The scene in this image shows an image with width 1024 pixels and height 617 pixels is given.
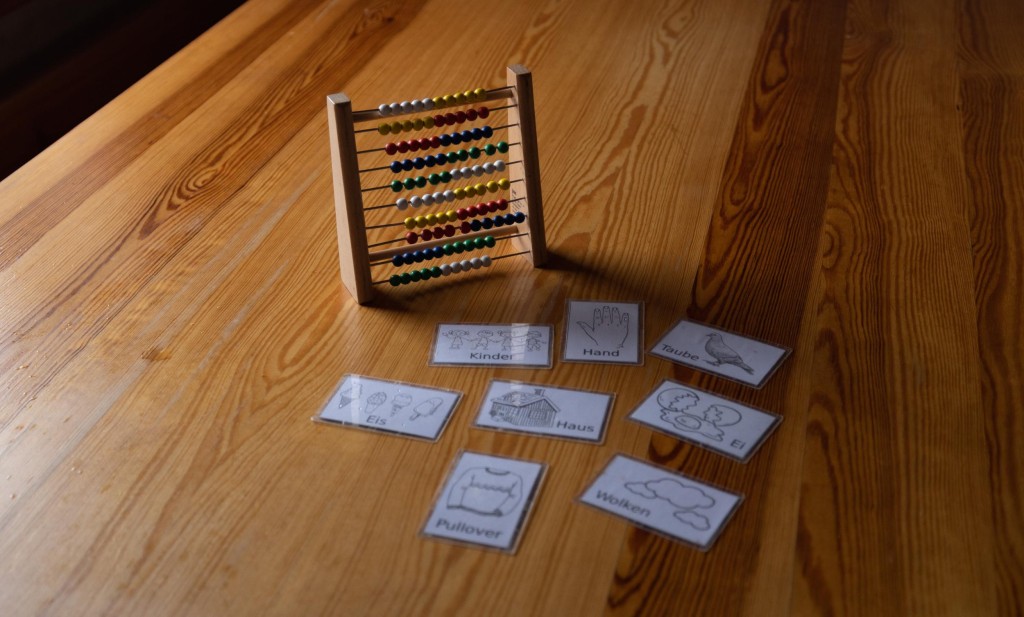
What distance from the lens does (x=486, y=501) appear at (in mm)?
1096

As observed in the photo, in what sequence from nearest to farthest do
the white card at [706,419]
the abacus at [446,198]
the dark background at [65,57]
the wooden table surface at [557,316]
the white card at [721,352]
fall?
1. the wooden table surface at [557,316]
2. the white card at [706,419]
3. the white card at [721,352]
4. the abacus at [446,198]
5. the dark background at [65,57]

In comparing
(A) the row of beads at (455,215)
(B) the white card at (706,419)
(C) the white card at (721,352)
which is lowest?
(B) the white card at (706,419)

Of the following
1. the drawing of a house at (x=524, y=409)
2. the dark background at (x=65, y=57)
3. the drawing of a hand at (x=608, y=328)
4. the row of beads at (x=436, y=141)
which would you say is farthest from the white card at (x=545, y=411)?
the dark background at (x=65, y=57)

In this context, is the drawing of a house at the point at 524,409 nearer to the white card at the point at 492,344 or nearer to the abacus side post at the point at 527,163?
the white card at the point at 492,344

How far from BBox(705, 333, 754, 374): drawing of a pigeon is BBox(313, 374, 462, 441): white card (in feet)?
1.10

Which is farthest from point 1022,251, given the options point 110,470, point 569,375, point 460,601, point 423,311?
point 110,470

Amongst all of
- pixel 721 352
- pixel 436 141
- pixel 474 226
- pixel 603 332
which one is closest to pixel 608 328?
pixel 603 332

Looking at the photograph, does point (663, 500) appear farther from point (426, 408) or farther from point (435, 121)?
point (435, 121)

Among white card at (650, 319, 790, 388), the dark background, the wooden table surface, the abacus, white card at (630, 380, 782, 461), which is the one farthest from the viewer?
the dark background

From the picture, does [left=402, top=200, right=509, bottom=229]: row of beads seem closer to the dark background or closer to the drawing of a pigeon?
the drawing of a pigeon

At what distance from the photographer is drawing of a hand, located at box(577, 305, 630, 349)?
1345 mm

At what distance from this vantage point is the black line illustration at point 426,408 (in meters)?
1.22

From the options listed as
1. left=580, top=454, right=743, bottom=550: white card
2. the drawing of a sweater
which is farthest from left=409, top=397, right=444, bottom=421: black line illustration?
left=580, top=454, right=743, bottom=550: white card

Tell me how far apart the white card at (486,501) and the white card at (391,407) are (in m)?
0.08
